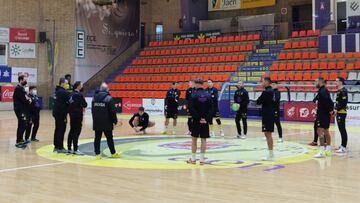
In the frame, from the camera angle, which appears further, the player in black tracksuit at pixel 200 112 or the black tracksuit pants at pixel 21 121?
the black tracksuit pants at pixel 21 121

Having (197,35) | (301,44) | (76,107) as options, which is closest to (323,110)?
(76,107)

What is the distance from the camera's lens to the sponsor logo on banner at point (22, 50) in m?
30.9

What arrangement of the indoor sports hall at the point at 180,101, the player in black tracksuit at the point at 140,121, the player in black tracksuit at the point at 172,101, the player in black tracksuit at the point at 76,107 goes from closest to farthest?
the indoor sports hall at the point at 180,101
the player in black tracksuit at the point at 76,107
the player in black tracksuit at the point at 140,121
the player in black tracksuit at the point at 172,101

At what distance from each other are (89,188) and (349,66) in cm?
1999

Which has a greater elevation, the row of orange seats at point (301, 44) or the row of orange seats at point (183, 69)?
the row of orange seats at point (301, 44)

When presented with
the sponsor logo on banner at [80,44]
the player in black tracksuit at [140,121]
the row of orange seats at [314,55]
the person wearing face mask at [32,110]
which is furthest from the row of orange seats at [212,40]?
the person wearing face mask at [32,110]

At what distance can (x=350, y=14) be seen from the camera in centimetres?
2616

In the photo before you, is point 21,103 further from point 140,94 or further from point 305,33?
point 305,33

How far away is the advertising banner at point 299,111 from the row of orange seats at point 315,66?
150 inches

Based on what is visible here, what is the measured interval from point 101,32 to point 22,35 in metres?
5.32

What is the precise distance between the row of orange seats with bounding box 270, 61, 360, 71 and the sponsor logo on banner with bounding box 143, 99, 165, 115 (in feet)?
21.8

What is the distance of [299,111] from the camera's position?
2225 cm

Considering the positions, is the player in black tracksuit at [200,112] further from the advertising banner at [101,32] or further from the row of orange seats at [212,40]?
the advertising banner at [101,32]

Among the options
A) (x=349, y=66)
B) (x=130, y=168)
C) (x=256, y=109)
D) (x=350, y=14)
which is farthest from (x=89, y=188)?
(x=350, y=14)
